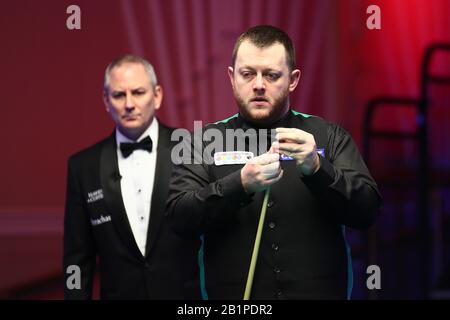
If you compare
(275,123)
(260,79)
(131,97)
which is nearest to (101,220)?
(131,97)

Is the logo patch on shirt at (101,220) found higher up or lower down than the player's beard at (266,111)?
lower down

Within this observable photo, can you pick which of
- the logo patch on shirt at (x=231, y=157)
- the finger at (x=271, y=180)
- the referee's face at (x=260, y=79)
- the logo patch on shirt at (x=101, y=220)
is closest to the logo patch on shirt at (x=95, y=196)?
the logo patch on shirt at (x=101, y=220)

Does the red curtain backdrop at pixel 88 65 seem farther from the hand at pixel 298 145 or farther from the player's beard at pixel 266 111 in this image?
the hand at pixel 298 145

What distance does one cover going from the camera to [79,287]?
10.1ft

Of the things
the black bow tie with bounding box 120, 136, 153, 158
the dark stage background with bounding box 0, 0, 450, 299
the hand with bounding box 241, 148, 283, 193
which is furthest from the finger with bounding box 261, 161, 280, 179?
the dark stage background with bounding box 0, 0, 450, 299

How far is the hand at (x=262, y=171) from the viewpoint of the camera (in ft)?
7.31

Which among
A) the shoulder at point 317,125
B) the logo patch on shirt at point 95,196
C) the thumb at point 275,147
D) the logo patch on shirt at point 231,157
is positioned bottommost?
the logo patch on shirt at point 95,196

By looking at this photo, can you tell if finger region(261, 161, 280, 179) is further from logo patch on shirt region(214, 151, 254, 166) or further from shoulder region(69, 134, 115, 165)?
shoulder region(69, 134, 115, 165)

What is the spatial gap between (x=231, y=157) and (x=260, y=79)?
0.27m

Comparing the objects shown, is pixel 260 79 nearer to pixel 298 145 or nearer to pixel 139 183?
pixel 298 145

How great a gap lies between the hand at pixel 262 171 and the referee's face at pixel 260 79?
0.67 feet
